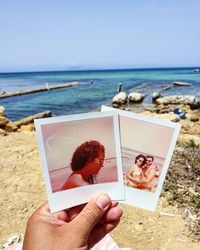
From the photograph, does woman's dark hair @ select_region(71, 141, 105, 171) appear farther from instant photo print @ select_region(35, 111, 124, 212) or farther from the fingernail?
the fingernail

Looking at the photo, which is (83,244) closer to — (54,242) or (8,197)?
(54,242)

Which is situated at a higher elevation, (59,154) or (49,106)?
(59,154)

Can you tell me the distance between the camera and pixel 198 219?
423 centimetres

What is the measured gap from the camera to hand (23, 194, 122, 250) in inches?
71.0

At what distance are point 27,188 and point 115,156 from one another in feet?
12.2

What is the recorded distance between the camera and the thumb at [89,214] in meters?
1.81

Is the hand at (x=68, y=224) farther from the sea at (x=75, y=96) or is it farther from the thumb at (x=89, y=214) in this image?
the sea at (x=75, y=96)

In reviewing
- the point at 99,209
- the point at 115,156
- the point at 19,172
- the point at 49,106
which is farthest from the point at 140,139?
the point at 49,106

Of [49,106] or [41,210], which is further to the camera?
[49,106]

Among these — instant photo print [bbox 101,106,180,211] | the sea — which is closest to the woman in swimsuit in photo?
instant photo print [bbox 101,106,180,211]

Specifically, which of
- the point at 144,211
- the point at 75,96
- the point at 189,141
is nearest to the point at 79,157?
the point at 144,211

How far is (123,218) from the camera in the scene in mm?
4484

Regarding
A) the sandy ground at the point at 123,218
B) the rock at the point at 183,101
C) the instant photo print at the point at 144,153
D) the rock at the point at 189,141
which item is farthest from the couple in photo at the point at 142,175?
the rock at the point at 183,101

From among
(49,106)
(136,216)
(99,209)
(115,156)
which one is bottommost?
(49,106)
